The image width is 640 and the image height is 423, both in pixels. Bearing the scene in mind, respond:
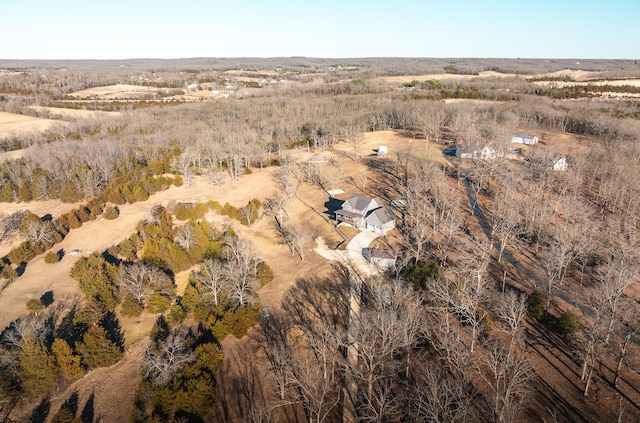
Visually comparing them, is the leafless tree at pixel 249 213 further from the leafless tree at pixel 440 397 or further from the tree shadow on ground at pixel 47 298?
the leafless tree at pixel 440 397

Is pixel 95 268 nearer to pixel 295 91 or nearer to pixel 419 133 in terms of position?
pixel 419 133

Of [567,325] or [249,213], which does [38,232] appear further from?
[567,325]

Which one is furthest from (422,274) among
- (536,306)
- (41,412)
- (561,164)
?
(561,164)

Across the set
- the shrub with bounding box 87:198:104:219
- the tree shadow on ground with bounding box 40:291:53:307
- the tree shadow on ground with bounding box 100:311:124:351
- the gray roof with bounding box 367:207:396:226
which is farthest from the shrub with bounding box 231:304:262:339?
the shrub with bounding box 87:198:104:219

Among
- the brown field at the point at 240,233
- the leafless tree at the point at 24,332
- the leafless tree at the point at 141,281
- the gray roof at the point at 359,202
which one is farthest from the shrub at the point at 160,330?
the gray roof at the point at 359,202

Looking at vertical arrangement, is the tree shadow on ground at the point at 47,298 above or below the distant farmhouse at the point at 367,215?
below

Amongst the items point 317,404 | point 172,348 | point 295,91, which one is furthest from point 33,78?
point 317,404
